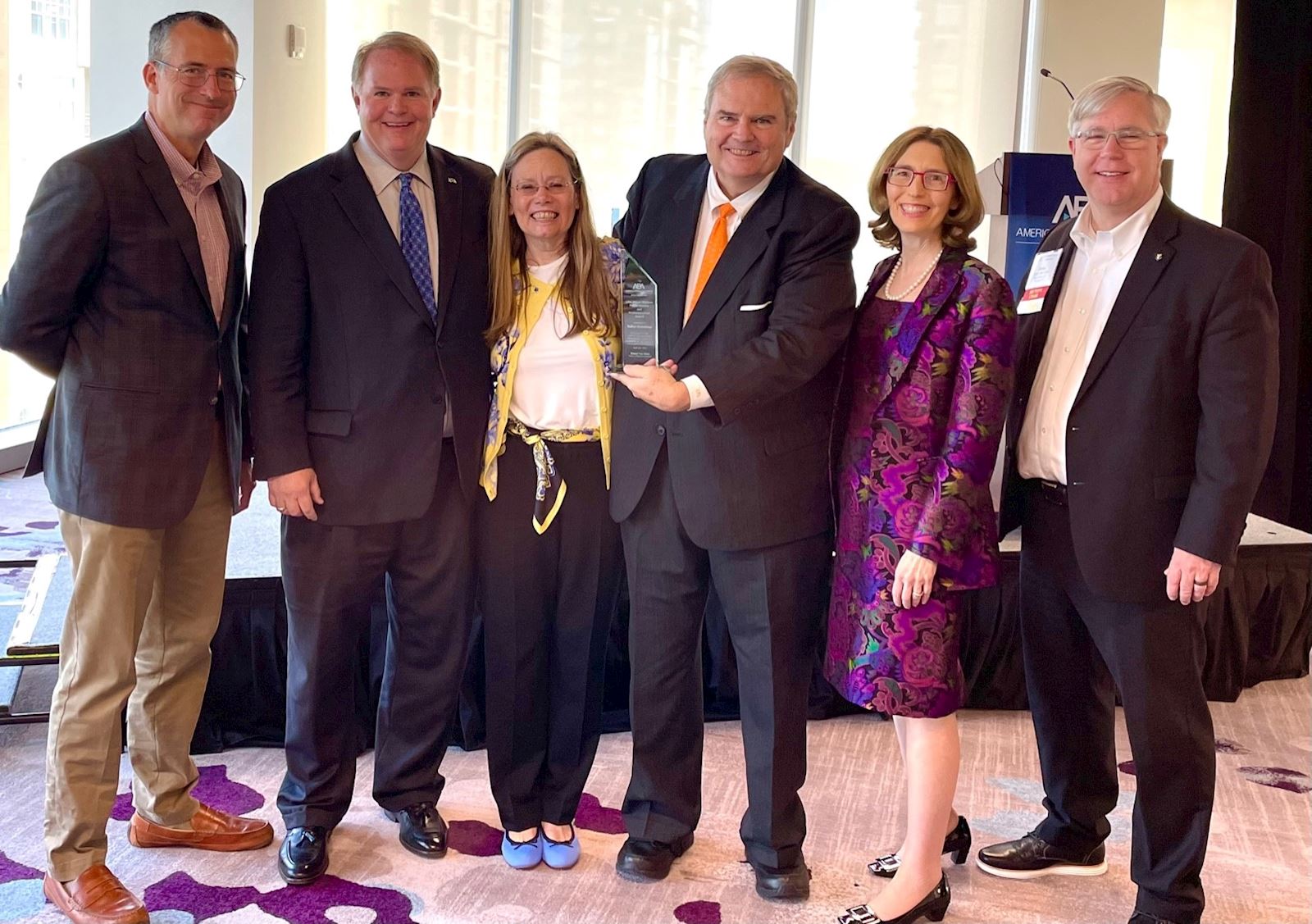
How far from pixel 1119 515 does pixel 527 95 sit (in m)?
5.93

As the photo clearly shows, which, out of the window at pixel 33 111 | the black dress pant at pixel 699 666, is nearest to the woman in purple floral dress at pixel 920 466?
the black dress pant at pixel 699 666

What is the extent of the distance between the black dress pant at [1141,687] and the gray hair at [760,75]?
0.90 metres

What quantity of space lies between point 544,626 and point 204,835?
838 millimetres

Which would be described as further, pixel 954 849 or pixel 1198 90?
pixel 1198 90

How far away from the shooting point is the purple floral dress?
2.12 m

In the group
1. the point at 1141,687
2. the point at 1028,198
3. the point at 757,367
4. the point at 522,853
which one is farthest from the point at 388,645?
the point at 1028,198

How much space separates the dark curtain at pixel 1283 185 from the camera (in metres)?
5.66

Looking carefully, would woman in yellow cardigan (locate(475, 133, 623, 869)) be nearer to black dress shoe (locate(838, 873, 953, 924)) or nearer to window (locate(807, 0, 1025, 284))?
black dress shoe (locate(838, 873, 953, 924))

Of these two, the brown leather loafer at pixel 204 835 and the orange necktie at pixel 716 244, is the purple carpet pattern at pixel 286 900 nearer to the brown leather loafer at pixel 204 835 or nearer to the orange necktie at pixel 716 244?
the brown leather loafer at pixel 204 835

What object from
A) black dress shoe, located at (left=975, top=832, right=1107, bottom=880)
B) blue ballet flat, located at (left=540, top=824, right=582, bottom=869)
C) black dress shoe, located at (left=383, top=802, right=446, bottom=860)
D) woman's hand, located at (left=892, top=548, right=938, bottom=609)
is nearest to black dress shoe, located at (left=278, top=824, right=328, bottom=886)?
black dress shoe, located at (left=383, top=802, right=446, bottom=860)

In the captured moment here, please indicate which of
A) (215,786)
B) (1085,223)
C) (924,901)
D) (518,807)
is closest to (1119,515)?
(1085,223)

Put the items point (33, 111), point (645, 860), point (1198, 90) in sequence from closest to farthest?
point (645, 860)
point (33, 111)
point (1198, 90)

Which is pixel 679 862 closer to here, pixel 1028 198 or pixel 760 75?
pixel 760 75

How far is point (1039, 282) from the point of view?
2385mm
